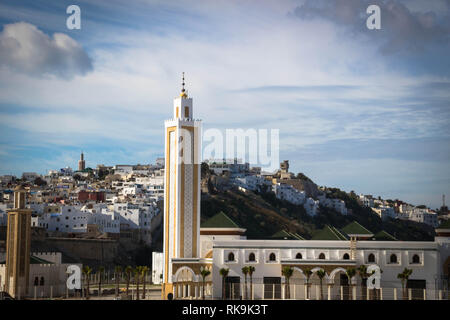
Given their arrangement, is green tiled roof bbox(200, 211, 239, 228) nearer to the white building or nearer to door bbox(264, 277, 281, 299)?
door bbox(264, 277, 281, 299)

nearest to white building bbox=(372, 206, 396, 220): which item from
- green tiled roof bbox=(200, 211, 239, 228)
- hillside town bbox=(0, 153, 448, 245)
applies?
hillside town bbox=(0, 153, 448, 245)

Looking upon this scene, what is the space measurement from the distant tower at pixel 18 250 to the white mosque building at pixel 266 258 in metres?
8.67

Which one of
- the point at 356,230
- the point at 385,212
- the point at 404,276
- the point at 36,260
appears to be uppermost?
the point at 385,212

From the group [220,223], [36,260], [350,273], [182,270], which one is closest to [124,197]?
[36,260]

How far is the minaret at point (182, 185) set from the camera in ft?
153

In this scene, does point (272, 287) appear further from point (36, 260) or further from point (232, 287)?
point (36, 260)

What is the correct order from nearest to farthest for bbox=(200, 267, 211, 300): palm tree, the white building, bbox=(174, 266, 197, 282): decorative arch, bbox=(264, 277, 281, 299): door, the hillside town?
bbox=(200, 267, 211, 300): palm tree → bbox=(264, 277, 281, 299): door → bbox=(174, 266, 197, 282): decorative arch → the hillside town → the white building

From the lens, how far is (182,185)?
4728 cm

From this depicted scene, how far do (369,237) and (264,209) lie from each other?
5661 cm

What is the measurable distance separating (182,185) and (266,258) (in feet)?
23.2

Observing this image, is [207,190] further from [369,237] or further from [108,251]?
[369,237]

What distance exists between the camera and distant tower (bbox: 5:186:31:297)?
46625mm

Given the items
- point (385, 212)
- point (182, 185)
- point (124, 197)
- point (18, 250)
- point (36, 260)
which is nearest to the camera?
point (18, 250)

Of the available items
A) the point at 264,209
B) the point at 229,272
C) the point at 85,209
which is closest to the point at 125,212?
the point at 85,209
